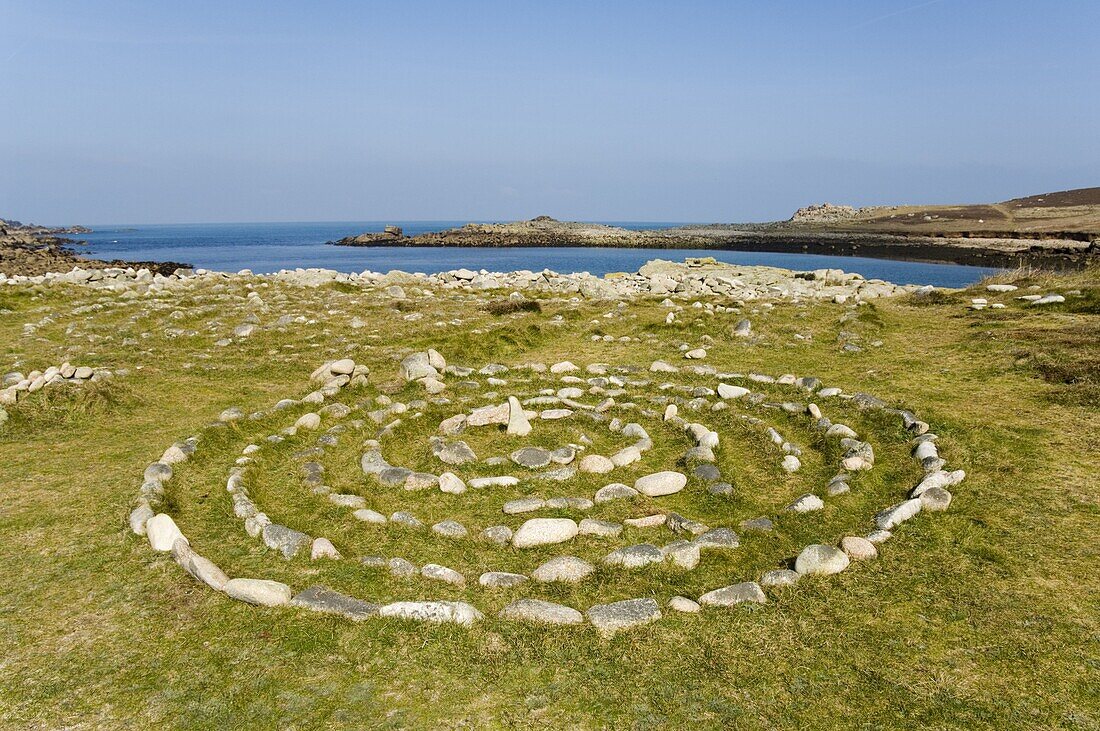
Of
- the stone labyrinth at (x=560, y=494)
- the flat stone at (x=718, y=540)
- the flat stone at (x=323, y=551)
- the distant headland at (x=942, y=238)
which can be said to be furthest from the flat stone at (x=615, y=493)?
the distant headland at (x=942, y=238)

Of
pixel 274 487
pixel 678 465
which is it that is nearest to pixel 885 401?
pixel 678 465

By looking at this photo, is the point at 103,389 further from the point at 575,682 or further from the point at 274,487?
the point at 575,682

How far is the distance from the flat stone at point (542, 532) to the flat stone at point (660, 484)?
1.47 meters

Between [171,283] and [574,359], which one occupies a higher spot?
[171,283]

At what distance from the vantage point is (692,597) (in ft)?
17.7

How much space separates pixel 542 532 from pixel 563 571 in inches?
29.8

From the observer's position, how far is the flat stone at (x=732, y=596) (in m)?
5.20

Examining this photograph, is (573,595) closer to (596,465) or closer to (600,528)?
(600,528)

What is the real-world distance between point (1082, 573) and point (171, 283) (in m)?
28.4

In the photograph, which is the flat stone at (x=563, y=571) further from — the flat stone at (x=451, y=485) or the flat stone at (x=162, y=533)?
the flat stone at (x=162, y=533)

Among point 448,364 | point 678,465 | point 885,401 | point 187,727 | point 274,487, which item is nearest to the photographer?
point 187,727

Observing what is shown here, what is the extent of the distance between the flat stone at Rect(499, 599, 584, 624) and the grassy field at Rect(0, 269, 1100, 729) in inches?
6.5

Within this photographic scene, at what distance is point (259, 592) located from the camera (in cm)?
521

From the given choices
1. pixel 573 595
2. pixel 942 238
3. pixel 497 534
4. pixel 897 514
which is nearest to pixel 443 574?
pixel 497 534
